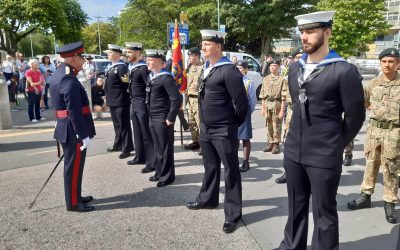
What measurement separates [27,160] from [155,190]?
3.09 meters

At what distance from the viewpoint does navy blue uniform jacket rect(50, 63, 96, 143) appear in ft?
13.0

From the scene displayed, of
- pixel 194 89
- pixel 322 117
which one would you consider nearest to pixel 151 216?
Result: pixel 322 117

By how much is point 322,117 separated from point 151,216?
241 centimetres

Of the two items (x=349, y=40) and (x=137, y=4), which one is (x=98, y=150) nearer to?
(x=349, y=40)

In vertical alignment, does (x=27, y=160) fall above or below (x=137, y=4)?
below

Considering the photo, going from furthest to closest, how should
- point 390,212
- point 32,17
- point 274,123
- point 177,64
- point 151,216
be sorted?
point 32,17 → point 177,64 → point 274,123 → point 151,216 → point 390,212

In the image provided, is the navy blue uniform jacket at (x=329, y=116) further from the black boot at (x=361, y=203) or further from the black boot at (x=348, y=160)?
the black boot at (x=348, y=160)

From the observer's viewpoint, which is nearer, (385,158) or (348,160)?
(385,158)

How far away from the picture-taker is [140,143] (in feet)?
20.2

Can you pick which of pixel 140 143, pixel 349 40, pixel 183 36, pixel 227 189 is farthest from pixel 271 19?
pixel 227 189

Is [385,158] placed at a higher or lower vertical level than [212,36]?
lower

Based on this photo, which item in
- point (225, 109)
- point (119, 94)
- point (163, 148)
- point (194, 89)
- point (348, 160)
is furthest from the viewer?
point (194, 89)

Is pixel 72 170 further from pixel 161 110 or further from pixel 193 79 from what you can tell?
pixel 193 79

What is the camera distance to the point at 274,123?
6840 mm
